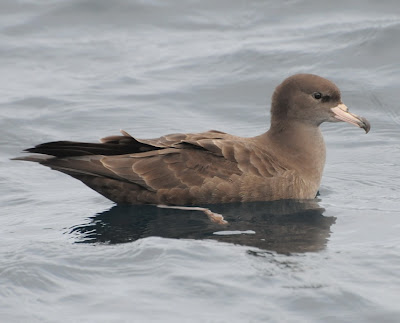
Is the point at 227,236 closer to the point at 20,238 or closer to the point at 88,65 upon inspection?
the point at 20,238

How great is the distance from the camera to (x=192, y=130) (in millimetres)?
10680

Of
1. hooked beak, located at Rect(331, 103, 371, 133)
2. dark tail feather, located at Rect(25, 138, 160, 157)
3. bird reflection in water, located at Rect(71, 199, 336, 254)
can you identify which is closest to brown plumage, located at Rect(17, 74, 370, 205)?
dark tail feather, located at Rect(25, 138, 160, 157)

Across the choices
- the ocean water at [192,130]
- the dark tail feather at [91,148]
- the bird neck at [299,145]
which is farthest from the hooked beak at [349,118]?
the dark tail feather at [91,148]

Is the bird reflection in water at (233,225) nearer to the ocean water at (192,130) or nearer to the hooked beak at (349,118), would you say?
the ocean water at (192,130)

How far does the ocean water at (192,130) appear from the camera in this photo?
5879 millimetres

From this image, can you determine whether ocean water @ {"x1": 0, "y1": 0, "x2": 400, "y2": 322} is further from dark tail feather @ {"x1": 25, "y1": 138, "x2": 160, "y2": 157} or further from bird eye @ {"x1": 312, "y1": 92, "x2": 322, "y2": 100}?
bird eye @ {"x1": 312, "y1": 92, "x2": 322, "y2": 100}

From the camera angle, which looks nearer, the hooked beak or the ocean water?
the ocean water

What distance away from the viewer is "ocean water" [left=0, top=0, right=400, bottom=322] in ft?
19.3

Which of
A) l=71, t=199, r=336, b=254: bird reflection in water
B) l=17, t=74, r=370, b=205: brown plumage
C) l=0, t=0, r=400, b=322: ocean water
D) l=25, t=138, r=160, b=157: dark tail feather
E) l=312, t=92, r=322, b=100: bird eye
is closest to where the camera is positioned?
l=0, t=0, r=400, b=322: ocean water

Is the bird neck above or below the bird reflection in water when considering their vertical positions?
above

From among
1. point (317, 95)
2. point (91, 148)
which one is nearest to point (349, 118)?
point (317, 95)

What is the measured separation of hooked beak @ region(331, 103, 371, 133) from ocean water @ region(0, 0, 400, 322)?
0.64 metres

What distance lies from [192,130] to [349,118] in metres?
2.56

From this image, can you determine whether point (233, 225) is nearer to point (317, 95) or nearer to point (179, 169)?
point (179, 169)
